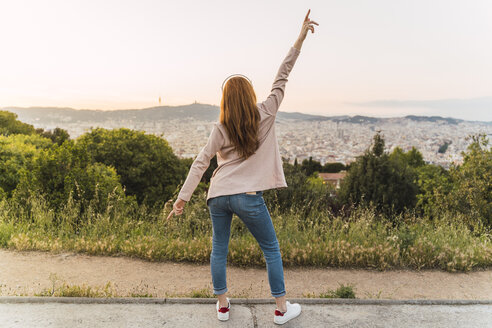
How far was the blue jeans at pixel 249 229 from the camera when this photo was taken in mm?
2791

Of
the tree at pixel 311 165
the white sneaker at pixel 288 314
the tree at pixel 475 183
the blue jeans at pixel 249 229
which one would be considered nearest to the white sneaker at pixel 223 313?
the blue jeans at pixel 249 229

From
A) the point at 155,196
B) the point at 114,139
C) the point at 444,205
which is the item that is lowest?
the point at 155,196

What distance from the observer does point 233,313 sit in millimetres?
3139

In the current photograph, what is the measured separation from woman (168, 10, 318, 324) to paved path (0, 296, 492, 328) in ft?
0.67

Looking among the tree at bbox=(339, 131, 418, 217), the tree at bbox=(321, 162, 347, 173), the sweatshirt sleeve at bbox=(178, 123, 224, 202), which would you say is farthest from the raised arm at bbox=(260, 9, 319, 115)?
the tree at bbox=(321, 162, 347, 173)

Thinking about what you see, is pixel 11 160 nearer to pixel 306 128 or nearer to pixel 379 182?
pixel 379 182

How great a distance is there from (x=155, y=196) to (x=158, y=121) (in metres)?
23.8

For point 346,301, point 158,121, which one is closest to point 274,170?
point 346,301

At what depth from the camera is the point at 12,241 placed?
481cm

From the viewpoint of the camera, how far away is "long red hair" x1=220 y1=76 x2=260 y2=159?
9.14 ft

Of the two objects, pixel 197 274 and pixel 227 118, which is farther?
pixel 197 274

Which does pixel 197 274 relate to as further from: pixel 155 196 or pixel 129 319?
pixel 155 196

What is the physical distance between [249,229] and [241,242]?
1.83m

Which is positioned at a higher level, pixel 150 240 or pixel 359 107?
pixel 359 107
